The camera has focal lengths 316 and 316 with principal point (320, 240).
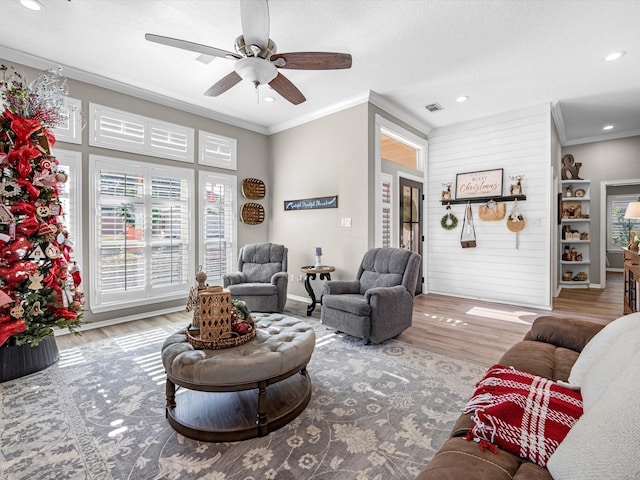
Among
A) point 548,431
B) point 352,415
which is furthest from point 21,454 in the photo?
point 548,431

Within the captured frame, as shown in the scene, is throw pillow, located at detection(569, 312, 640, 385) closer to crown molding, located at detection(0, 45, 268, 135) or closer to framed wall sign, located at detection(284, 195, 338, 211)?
framed wall sign, located at detection(284, 195, 338, 211)

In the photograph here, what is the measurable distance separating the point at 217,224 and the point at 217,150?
3.94ft

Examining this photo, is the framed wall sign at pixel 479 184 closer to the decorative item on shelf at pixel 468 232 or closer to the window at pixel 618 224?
the decorative item on shelf at pixel 468 232

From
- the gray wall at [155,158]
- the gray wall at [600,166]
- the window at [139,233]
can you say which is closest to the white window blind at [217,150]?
the gray wall at [155,158]

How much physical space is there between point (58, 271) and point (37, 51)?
241 cm

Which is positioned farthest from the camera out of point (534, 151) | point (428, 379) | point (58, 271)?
point (534, 151)

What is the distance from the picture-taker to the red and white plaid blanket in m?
1.02

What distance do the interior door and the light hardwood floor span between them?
38.3 inches

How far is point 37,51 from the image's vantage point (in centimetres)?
332

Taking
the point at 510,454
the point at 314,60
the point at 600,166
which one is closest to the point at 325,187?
the point at 314,60

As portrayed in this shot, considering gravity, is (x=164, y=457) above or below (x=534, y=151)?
below

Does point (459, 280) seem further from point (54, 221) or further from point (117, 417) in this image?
point (54, 221)

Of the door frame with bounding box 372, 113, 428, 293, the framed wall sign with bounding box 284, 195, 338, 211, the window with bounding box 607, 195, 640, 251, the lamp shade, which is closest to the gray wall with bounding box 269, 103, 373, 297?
the framed wall sign with bounding box 284, 195, 338, 211

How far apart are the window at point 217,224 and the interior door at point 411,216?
2881 mm
